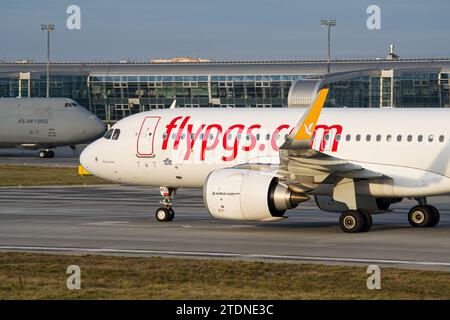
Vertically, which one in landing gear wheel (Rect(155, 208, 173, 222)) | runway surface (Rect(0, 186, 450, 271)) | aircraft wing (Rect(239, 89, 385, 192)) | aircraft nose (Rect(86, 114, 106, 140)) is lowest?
runway surface (Rect(0, 186, 450, 271))

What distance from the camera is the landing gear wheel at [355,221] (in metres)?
28.0

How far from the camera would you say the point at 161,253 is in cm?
2369

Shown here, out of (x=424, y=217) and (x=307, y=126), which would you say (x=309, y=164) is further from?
(x=424, y=217)

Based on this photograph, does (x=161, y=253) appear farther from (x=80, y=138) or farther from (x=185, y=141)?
(x=80, y=138)

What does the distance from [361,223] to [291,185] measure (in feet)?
7.07

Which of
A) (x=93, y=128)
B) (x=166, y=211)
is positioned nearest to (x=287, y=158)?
(x=166, y=211)

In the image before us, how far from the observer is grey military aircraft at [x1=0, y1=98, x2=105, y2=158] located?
3189 inches

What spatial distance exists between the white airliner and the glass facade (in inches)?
2329

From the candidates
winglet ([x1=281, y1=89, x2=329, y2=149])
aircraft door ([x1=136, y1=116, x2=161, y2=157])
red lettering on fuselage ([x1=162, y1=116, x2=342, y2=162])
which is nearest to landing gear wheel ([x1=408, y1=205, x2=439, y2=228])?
red lettering on fuselage ([x1=162, y1=116, x2=342, y2=162])

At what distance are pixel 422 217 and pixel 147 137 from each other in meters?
8.69

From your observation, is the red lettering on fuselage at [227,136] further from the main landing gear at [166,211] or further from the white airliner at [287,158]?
the main landing gear at [166,211]

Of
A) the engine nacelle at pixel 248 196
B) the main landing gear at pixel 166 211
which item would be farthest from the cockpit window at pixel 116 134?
the engine nacelle at pixel 248 196

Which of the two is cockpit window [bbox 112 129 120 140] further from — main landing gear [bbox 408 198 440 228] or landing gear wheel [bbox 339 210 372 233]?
main landing gear [bbox 408 198 440 228]
